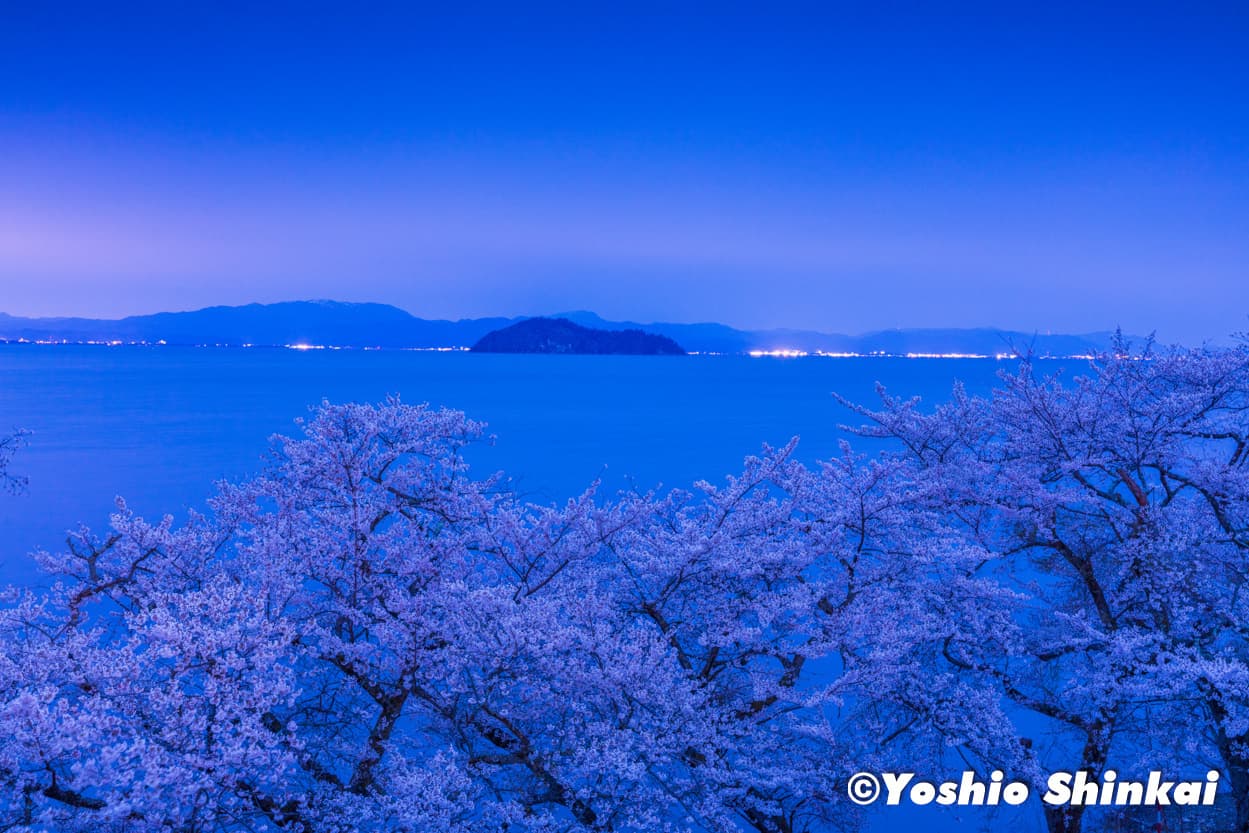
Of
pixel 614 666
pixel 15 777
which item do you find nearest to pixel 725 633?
pixel 614 666

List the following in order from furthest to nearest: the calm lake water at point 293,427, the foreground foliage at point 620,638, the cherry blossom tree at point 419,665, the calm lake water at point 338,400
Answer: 1. the calm lake water at point 293,427
2. the calm lake water at point 338,400
3. the foreground foliage at point 620,638
4. the cherry blossom tree at point 419,665

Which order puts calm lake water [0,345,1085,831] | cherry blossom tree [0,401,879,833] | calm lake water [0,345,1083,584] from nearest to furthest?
1. cherry blossom tree [0,401,879,833]
2. calm lake water [0,345,1085,831]
3. calm lake water [0,345,1083,584]

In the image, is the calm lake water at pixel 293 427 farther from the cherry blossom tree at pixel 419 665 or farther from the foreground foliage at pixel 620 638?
the foreground foliage at pixel 620 638

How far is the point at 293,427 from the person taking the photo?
47438 millimetres

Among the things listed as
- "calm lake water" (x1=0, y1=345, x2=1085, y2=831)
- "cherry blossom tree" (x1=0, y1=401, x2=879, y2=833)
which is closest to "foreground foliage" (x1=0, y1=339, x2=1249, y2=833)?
"cherry blossom tree" (x1=0, y1=401, x2=879, y2=833)

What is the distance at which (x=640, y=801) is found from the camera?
21.1 feet

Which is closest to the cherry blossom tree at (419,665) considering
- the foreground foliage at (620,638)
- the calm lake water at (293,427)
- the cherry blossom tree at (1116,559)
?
the foreground foliage at (620,638)

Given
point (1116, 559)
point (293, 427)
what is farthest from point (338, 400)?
point (1116, 559)

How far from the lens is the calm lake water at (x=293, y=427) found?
94.7 feet

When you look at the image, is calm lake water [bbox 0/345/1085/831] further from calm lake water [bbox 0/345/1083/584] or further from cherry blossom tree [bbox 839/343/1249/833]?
cherry blossom tree [bbox 839/343/1249/833]

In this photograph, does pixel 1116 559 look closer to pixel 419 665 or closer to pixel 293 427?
pixel 419 665

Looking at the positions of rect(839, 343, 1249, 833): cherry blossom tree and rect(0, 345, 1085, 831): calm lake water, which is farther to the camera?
rect(0, 345, 1085, 831): calm lake water

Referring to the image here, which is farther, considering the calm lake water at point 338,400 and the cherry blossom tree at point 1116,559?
the calm lake water at point 338,400

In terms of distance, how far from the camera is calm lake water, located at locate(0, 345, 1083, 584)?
28.9m
